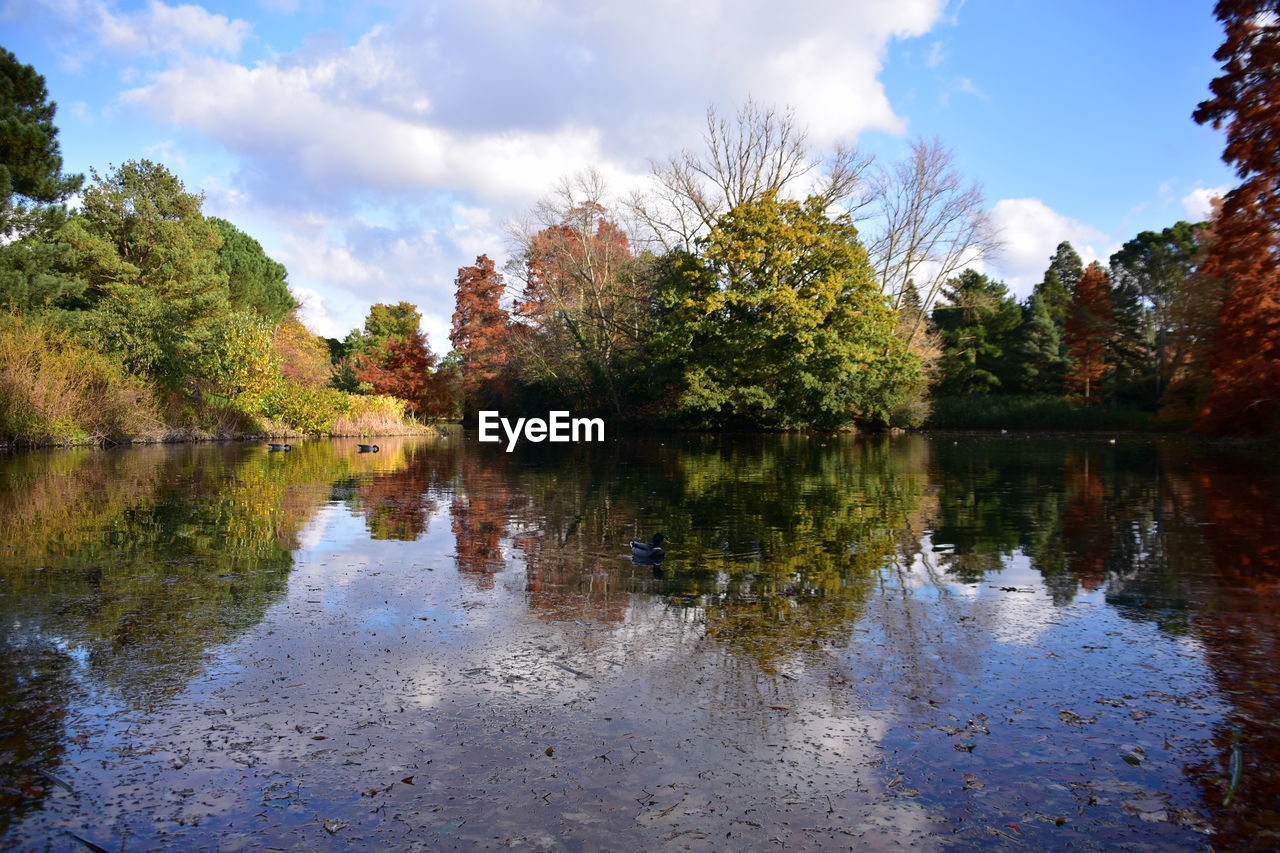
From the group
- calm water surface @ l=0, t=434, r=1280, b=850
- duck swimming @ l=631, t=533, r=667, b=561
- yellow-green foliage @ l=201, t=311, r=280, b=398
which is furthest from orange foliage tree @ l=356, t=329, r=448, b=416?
duck swimming @ l=631, t=533, r=667, b=561

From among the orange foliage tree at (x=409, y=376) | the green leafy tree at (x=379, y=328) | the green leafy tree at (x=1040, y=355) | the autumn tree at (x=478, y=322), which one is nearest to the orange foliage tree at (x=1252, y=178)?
the green leafy tree at (x=1040, y=355)

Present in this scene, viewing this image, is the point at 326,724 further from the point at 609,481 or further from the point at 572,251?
the point at 572,251

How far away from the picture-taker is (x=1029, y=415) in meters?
42.7

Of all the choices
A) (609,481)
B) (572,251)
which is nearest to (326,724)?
(609,481)

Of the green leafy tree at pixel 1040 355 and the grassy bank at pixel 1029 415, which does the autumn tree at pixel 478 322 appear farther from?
the green leafy tree at pixel 1040 355

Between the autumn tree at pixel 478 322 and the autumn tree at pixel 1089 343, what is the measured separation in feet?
106

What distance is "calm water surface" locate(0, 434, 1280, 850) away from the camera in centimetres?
292

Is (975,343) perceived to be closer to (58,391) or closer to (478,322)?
(478,322)

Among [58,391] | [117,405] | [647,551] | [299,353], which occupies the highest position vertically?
[299,353]

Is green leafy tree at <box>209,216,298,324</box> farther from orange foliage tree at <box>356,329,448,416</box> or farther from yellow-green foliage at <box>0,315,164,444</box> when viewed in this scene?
yellow-green foliage at <box>0,315,164,444</box>

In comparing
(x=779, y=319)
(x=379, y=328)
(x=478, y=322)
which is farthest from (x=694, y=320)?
(x=379, y=328)

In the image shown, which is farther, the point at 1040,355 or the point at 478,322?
the point at 478,322

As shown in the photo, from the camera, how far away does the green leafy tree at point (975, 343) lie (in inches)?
1869

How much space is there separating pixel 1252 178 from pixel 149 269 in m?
35.6
